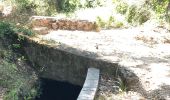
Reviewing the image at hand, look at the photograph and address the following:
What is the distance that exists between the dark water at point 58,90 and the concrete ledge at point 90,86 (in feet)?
5.04

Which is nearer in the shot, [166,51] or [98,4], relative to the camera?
[166,51]

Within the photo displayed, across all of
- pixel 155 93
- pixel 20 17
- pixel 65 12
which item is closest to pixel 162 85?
pixel 155 93

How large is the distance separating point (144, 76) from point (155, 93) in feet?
2.19

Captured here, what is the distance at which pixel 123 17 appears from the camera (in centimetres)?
1364

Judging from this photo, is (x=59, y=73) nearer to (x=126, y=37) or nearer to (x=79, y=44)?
(x=79, y=44)

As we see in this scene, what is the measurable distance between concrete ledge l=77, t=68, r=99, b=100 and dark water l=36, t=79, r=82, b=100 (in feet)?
5.04

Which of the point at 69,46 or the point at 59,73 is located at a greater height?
the point at 69,46

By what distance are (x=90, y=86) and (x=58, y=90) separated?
9.66 ft

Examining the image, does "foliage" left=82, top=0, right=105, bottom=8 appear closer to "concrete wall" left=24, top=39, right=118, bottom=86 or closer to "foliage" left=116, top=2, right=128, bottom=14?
"foliage" left=116, top=2, right=128, bottom=14

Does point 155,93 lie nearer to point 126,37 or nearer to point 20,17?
point 126,37

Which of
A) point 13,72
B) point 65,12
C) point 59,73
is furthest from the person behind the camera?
point 65,12

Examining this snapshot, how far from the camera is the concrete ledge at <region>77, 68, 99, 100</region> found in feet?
18.8

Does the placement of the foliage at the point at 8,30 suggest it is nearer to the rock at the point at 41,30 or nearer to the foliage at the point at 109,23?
the rock at the point at 41,30

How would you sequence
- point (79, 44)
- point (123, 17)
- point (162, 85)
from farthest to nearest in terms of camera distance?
point (123, 17) → point (79, 44) → point (162, 85)
